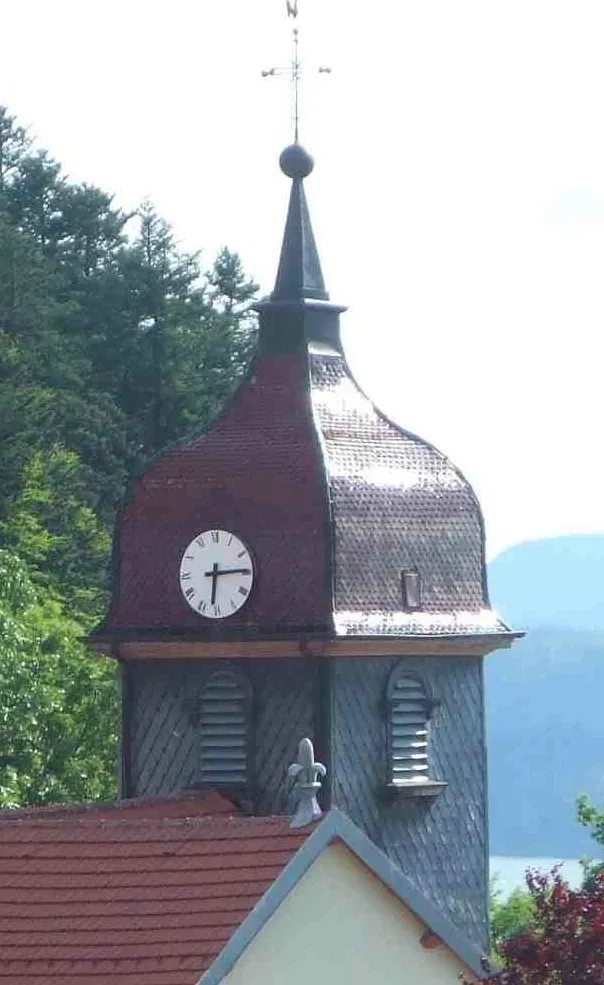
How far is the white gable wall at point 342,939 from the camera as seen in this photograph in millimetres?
22047

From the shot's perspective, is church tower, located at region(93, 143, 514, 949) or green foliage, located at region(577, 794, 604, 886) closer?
church tower, located at region(93, 143, 514, 949)

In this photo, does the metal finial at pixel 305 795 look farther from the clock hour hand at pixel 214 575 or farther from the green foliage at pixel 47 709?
the green foliage at pixel 47 709

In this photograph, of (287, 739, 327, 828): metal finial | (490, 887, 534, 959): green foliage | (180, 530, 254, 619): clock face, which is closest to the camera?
(287, 739, 327, 828): metal finial

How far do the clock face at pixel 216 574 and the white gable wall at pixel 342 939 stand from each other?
16.1 ft

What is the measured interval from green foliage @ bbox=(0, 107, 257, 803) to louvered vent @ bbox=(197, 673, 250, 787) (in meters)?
18.8

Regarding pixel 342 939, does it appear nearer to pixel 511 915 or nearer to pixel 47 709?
pixel 47 709

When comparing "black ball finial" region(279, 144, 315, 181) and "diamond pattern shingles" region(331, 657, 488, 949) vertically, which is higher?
"black ball finial" region(279, 144, 315, 181)

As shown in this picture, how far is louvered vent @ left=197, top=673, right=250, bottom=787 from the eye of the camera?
89.0ft

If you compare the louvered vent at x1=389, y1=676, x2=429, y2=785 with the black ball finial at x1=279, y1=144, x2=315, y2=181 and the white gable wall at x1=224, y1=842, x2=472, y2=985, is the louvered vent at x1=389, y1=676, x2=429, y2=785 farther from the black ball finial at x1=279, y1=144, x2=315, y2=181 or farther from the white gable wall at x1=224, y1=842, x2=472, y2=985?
the black ball finial at x1=279, y1=144, x2=315, y2=181

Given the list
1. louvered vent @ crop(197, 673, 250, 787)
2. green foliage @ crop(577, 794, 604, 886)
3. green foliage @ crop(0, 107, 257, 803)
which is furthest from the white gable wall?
green foliage @ crop(577, 794, 604, 886)

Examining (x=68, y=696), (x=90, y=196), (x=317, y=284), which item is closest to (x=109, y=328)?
(x=90, y=196)

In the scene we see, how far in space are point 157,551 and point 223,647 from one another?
41.9 inches

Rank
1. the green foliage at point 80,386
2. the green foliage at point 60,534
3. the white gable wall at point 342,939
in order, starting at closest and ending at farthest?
the white gable wall at point 342,939, the green foliage at point 80,386, the green foliage at point 60,534

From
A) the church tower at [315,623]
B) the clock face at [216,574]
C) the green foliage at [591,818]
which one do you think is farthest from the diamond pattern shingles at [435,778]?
the green foliage at [591,818]
